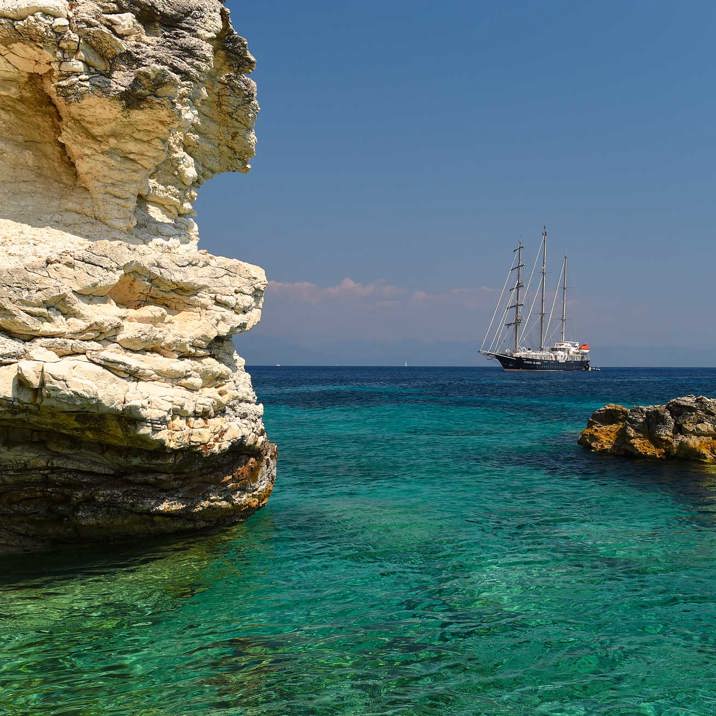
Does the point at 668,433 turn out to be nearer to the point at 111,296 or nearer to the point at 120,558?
the point at 120,558

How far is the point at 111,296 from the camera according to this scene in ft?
33.5

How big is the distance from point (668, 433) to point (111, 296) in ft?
63.5

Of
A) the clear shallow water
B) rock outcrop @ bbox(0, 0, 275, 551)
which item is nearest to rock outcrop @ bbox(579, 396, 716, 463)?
the clear shallow water

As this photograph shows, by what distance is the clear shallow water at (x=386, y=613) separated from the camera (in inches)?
251

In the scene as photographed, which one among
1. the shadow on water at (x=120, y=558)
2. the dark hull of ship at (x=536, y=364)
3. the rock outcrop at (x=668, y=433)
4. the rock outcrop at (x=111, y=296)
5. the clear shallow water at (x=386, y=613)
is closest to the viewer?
the clear shallow water at (x=386, y=613)

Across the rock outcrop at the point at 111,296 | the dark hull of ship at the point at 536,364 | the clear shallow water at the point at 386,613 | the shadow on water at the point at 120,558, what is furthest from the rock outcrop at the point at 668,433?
the dark hull of ship at the point at 536,364

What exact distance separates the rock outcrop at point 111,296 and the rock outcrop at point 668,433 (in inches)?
612

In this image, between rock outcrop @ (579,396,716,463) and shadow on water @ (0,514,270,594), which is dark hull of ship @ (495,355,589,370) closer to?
rock outcrop @ (579,396,716,463)

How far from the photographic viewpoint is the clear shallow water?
6.38m

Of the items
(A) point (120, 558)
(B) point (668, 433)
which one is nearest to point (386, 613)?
(A) point (120, 558)

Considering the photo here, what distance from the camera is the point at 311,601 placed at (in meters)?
8.73

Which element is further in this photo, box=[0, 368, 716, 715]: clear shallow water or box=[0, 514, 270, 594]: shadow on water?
box=[0, 514, 270, 594]: shadow on water

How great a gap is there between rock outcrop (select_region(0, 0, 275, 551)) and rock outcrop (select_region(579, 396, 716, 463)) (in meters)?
15.6

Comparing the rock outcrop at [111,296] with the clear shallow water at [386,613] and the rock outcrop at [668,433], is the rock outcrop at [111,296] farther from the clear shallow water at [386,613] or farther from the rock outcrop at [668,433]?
the rock outcrop at [668,433]
